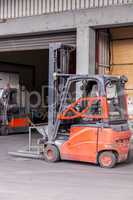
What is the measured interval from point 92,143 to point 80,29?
5.28 m

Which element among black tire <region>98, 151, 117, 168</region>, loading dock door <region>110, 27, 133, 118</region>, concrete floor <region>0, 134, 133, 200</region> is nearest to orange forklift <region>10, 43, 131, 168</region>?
black tire <region>98, 151, 117, 168</region>

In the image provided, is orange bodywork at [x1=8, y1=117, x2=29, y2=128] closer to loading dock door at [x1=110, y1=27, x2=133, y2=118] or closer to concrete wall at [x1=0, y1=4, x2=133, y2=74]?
concrete wall at [x1=0, y1=4, x2=133, y2=74]

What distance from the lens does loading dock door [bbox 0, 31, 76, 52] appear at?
16.0 metres

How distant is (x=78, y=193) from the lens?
8141 mm

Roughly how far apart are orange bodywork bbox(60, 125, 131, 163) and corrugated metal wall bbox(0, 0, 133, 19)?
508cm

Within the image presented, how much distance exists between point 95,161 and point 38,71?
17.4m

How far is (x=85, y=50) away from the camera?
15.1 m

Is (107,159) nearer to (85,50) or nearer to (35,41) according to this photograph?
(85,50)

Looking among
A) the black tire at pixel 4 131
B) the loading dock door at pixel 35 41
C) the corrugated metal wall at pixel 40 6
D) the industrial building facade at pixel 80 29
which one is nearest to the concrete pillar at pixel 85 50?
the industrial building facade at pixel 80 29

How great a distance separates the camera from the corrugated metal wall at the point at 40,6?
49.0ft

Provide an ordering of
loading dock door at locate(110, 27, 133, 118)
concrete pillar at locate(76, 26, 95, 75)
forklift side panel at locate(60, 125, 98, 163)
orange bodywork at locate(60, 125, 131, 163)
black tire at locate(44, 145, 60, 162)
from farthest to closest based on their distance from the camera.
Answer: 1. loading dock door at locate(110, 27, 133, 118)
2. concrete pillar at locate(76, 26, 95, 75)
3. black tire at locate(44, 145, 60, 162)
4. forklift side panel at locate(60, 125, 98, 163)
5. orange bodywork at locate(60, 125, 131, 163)

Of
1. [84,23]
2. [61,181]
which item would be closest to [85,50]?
[84,23]

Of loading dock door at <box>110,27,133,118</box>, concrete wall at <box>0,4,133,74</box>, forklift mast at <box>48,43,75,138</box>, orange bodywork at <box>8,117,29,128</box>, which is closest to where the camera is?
forklift mast at <box>48,43,75,138</box>

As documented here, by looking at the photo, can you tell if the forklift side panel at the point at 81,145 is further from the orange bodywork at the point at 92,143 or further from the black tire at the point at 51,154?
the black tire at the point at 51,154
